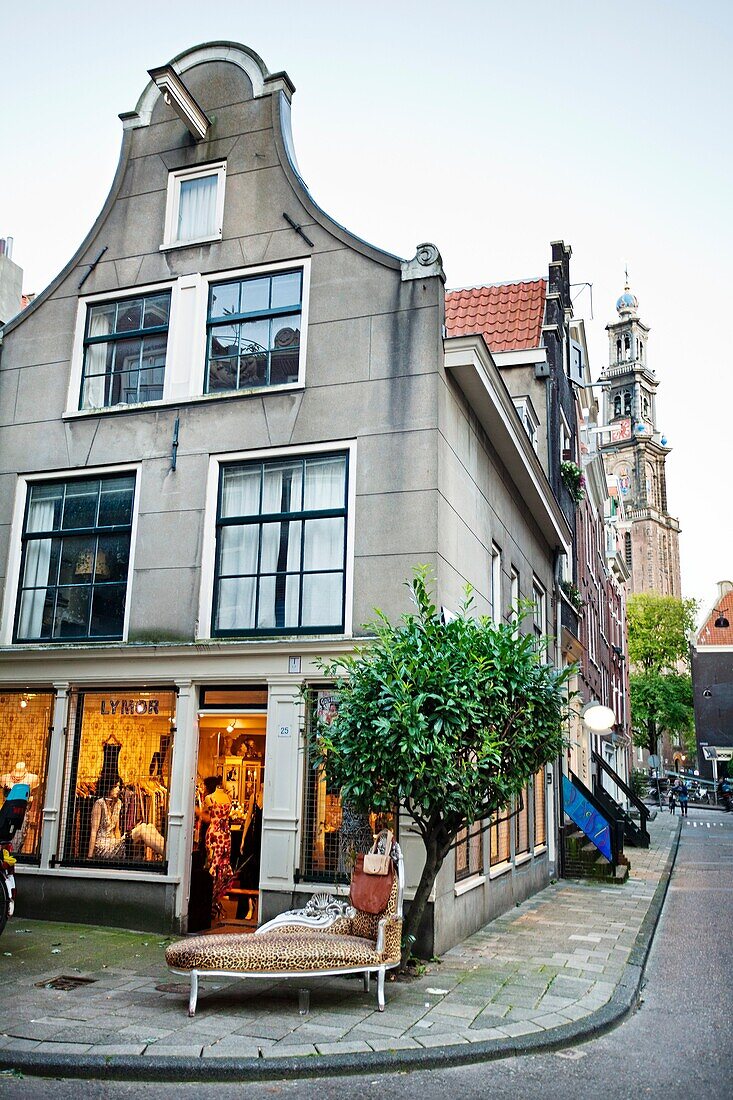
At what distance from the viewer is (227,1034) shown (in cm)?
686

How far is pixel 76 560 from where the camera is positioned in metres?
12.8

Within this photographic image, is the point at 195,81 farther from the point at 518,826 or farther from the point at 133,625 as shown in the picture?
the point at 518,826

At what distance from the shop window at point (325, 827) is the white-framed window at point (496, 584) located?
14.3 ft

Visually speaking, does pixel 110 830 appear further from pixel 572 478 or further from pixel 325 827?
pixel 572 478

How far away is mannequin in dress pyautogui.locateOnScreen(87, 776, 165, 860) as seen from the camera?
11.4 m

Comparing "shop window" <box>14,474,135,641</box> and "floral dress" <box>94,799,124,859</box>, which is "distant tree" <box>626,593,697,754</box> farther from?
"floral dress" <box>94,799,124,859</box>

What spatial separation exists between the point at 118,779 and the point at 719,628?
6565 centimetres

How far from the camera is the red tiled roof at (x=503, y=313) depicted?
20219mm

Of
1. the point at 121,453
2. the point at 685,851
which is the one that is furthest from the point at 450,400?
the point at 685,851

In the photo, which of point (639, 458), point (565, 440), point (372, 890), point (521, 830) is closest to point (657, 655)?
point (639, 458)

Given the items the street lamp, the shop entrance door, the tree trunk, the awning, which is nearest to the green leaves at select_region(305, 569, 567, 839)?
the tree trunk

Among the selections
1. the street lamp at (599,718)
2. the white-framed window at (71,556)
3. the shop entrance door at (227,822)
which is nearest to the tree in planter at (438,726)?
the shop entrance door at (227,822)

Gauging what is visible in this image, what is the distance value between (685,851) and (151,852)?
19096 mm

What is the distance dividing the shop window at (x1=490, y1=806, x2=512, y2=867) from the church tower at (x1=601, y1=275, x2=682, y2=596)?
305 ft
